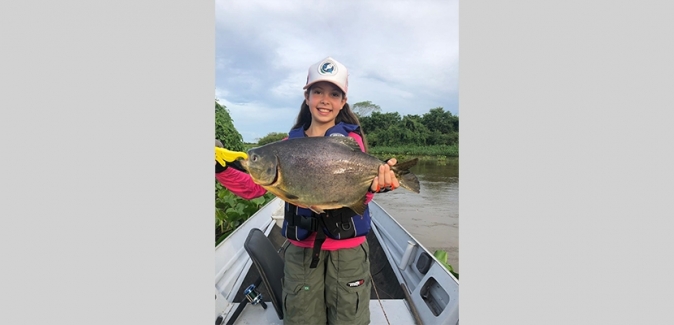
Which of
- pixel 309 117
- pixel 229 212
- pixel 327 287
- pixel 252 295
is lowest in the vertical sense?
pixel 252 295

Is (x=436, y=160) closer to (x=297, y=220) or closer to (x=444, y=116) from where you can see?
(x=444, y=116)

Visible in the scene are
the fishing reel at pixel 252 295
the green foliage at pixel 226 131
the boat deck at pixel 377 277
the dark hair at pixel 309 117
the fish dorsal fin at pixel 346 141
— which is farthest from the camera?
the green foliage at pixel 226 131

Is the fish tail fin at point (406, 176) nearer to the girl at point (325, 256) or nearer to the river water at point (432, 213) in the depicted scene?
the girl at point (325, 256)

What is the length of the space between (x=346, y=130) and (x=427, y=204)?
13.5 metres

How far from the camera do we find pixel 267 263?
8.04ft

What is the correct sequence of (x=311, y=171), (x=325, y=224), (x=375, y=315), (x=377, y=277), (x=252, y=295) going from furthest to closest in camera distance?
(x=377, y=277) < (x=375, y=315) < (x=252, y=295) < (x=325, y=224) < (x=311, y=171)

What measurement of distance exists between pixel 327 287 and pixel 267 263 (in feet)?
2.01

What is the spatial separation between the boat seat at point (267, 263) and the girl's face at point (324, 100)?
1.15 metres

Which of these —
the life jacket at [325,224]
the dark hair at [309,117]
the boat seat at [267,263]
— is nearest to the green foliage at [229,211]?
the boat seat at [267,263]

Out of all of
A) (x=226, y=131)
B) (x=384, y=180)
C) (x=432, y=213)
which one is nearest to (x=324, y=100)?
(x=384, y=180)

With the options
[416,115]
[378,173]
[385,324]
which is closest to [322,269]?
[378,173]

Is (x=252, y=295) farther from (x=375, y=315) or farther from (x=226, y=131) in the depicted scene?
(x=226, y=131)

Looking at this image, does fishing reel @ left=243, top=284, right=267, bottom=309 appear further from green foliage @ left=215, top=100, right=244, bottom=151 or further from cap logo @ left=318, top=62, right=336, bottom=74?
green foliage @ left=215, top=100, right=244, bottom=151

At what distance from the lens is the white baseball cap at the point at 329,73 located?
6.64 feet
